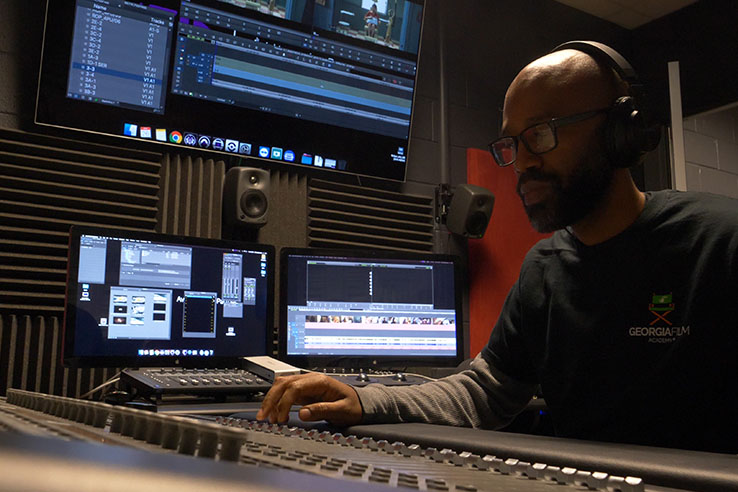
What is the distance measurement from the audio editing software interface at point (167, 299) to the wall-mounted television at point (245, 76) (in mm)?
581

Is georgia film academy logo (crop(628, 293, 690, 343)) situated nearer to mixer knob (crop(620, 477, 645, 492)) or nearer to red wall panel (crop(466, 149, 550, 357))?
mixer knob (crop(620, 477, 645, 492))

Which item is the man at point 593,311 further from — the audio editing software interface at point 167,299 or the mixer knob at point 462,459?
the audio editing software interface at point 167,299

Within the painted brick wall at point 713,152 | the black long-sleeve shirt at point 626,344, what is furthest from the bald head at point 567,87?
the painted brick wall at point 713,152

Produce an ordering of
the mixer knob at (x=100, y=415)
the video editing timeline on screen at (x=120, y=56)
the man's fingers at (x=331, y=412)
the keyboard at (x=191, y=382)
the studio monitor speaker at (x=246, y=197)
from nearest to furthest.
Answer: the mixer knob at (x=100, y=415) → the man's fingers at (x=331, y=412) → the keyboard at (x=191, y=382) → the video editing timeline on screen at (x=120, y=56) → the studio monitor speaker at (x=246, y=197)

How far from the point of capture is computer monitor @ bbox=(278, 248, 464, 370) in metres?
2.38

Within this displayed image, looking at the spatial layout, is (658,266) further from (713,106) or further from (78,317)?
(713,106)

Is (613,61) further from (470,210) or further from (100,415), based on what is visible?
(470,210)

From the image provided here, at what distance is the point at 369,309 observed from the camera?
2.49 m

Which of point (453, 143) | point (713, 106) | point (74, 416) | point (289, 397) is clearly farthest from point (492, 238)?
point (74, 416)

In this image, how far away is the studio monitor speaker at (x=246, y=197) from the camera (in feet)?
8.41

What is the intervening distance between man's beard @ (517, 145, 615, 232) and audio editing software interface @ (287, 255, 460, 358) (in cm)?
110

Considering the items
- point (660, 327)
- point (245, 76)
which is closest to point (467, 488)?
point (660, 327)

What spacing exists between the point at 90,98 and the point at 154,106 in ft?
0.71

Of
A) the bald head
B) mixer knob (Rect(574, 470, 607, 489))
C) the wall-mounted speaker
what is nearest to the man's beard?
the bald head
